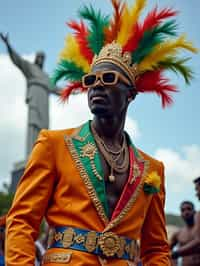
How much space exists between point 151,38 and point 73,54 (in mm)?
482

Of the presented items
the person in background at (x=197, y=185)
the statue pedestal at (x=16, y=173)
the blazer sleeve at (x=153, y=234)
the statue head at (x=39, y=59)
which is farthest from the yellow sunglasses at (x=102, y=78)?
the statue pedestal at (x=16, y=173)

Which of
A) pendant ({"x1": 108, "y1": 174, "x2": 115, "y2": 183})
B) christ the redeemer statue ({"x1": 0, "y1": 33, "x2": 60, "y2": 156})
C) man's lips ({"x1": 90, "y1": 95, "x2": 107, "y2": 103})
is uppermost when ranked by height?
christ the redeemer statue ({"x1": 0, "y1": 33, "x2": 60, "y2": 156})

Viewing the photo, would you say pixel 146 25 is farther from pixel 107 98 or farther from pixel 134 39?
pixel 107 98

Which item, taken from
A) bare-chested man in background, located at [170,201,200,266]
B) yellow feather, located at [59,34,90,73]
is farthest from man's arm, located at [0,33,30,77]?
yellow feather, located at [59,34,90,73]

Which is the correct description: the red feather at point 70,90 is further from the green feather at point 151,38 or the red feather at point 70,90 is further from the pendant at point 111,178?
the pendant at point 111,178

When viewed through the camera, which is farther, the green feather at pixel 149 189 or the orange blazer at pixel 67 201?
the green feather at pixel 149 189

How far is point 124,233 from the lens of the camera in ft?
11.0

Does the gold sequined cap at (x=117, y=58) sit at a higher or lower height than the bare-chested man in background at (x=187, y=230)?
higher

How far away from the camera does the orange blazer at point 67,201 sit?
10.3ft

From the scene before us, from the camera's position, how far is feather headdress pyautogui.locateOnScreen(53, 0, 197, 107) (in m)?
3.80

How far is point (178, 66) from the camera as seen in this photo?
388 centimetres

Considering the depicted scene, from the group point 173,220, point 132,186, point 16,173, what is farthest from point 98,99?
point 173,220

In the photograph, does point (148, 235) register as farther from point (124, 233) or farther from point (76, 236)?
point (76, 236)

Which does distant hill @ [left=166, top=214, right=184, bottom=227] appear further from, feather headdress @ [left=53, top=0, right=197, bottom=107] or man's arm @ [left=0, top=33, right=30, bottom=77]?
feather headdress @ [left=53, top=0, right=197, bottom=107]
